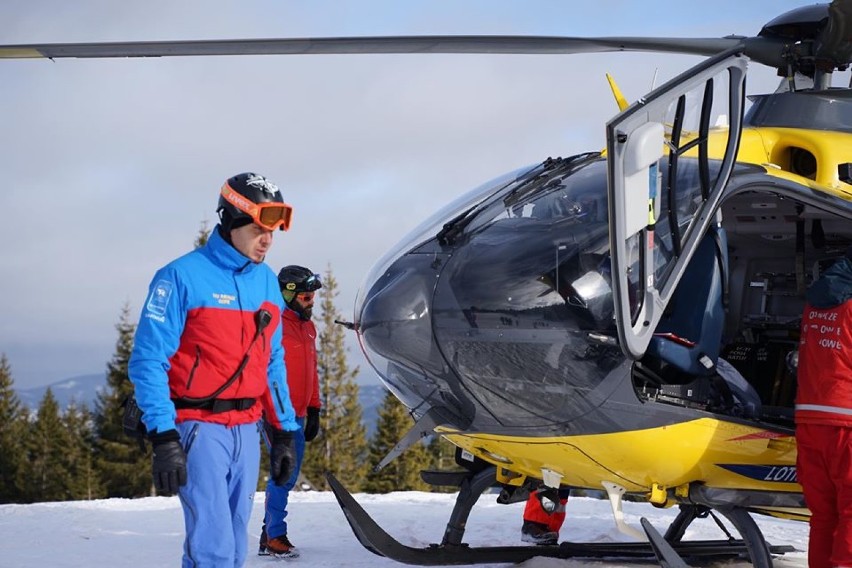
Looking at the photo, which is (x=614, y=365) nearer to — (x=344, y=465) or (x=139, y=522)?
(x=139, y=522)

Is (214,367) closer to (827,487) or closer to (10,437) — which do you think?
(827,487)

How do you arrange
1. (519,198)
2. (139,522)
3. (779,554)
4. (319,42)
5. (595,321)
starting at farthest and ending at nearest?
1. (139,522)
2. (779,554)
3. (319,42)
4. (519,198)
5. (595,321)

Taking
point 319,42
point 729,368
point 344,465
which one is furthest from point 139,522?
point 344,465

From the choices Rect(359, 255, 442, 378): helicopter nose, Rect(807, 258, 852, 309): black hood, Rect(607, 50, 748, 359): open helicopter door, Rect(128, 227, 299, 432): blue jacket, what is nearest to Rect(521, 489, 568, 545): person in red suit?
Rect(359, 255, 442, 378): helicopter nose

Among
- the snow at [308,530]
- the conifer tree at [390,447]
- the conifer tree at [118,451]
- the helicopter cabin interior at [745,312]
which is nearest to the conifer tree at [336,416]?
the conifer tree at [390,447]

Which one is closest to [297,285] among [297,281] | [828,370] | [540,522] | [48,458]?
[297,281]

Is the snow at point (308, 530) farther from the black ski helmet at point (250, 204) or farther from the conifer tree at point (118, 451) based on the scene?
the conifer tree at point (118, 451)

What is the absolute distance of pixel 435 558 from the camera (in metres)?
5.79

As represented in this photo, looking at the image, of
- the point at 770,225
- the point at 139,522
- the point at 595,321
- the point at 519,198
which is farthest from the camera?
the point at 139,522

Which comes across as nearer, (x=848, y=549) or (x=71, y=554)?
(x=848, y=549)

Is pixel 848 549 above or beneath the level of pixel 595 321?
beneath

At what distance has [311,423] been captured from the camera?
23.7ft

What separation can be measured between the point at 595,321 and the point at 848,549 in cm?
161

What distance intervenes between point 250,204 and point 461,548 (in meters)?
2.70
